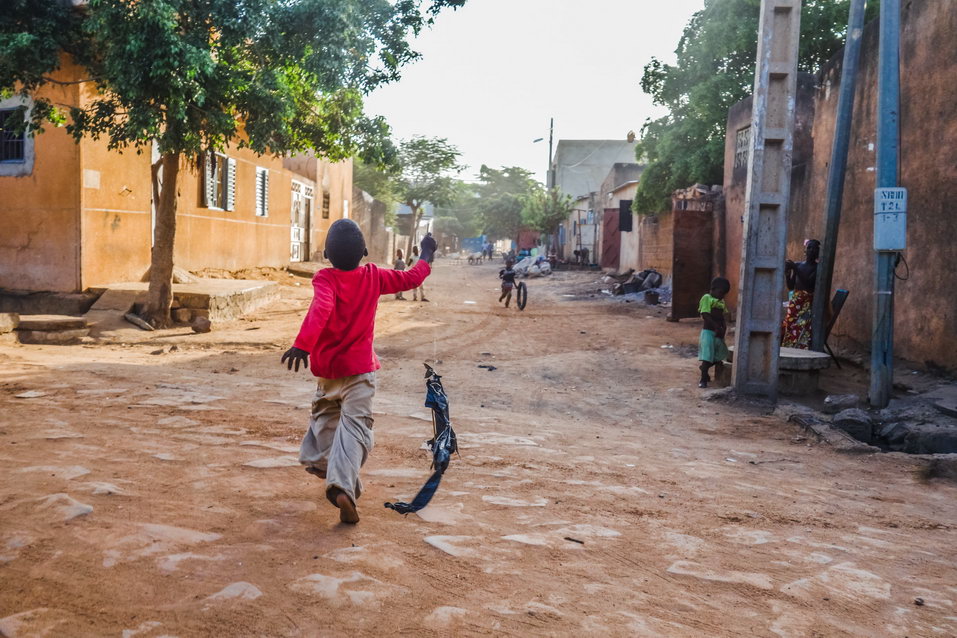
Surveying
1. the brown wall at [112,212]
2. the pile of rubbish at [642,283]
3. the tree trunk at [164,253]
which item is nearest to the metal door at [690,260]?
the pile of rubbish at [642,283]

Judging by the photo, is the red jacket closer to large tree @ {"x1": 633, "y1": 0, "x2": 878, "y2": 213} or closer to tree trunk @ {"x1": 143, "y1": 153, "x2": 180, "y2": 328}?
tree trunk @ {"x1": 143, "y1": 153, "x2": 180, "y2": 328}

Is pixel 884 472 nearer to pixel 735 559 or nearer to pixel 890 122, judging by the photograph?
pixel 735 559

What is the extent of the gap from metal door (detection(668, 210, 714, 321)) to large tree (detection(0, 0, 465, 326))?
597 centimetres

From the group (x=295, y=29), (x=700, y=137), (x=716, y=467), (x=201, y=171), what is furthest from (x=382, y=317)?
(x=716, y=467)

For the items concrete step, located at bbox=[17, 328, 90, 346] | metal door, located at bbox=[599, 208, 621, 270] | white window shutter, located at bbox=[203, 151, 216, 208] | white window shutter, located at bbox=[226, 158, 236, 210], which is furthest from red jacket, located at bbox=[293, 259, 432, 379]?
metal door, located at bbox=[599, 208, 621, 270]

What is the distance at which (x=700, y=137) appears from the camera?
17.9 metres

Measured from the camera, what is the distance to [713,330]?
822 centimetres

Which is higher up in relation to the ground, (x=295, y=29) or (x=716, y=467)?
(x=295, y=29)

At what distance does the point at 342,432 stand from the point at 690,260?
1188cm

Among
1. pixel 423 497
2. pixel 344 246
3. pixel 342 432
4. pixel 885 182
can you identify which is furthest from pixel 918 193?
pixel 342 432

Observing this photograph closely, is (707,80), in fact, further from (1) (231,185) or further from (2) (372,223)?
(2) (372,223)

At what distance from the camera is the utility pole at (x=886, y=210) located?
22.8 ft

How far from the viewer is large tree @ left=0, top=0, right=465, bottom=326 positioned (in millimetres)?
8711

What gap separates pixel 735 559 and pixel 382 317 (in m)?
11.8
